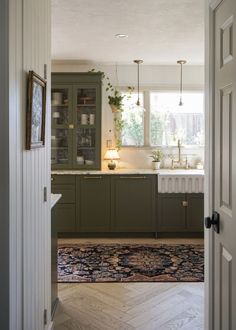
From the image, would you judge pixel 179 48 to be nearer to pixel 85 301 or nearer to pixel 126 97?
pixel 126 97

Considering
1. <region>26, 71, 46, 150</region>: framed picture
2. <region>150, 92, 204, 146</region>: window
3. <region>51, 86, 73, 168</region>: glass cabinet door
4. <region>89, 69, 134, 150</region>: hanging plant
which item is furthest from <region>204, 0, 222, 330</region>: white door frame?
<region>150, 92, 204, 146</region>: window

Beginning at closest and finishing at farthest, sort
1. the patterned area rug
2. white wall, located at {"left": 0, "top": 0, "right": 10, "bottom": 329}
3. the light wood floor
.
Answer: white wall, located at {"left": 0, "top": 0, "right": 10, "bottom": 329}
the light wood floor
the patterned area rug

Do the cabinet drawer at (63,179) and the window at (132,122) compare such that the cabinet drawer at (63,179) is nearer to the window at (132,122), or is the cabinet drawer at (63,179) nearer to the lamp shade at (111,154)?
the lamp shade at (111,154)

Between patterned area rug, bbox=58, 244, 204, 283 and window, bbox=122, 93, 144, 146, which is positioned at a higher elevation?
window, bbox=122, 93, 144, 146

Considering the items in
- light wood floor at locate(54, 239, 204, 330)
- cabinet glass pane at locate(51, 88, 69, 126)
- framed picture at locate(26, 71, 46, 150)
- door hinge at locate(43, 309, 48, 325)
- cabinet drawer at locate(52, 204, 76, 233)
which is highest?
cabinet glass pane at locate(51, 88, 69, 126)

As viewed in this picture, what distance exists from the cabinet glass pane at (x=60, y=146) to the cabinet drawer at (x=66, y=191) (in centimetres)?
41

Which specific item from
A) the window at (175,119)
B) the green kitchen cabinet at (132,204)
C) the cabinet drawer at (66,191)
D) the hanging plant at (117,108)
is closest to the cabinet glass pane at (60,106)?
the hanging plant at (117,108)

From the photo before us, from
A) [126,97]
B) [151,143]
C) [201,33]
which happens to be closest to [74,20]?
[201,33]

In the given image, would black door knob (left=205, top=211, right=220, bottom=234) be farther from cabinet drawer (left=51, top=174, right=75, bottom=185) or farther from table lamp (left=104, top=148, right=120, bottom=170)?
table lamp (left=104, top=148, right=120, bottom=170)

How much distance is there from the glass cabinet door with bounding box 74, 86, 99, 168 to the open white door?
136 inches

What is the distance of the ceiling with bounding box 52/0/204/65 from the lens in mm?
3385

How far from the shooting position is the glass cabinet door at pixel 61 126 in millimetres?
5445

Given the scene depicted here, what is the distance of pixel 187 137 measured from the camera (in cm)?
592

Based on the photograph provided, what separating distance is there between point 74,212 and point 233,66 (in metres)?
3.96
